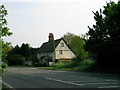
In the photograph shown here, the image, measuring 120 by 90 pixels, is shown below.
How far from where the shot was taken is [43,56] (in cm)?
8006

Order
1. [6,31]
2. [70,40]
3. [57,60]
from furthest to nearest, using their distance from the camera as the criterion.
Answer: [70,40] → [57,60] → [6,31]

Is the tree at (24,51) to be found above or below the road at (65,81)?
above

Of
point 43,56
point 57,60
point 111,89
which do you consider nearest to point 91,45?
point 111,89

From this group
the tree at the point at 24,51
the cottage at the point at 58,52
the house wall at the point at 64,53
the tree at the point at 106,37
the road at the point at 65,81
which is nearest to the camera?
the road at the point at 65,81

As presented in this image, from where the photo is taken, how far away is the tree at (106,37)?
3214cm

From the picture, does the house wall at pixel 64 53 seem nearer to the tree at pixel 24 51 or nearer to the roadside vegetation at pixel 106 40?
the tree at pixel 24 51

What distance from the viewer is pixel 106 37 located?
3434 cm

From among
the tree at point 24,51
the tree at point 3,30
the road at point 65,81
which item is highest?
the tree at point 24,51

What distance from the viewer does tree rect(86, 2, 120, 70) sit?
32144mm

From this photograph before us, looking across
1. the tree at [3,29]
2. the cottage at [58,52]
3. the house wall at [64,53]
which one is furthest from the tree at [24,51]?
the tree at [3,29]

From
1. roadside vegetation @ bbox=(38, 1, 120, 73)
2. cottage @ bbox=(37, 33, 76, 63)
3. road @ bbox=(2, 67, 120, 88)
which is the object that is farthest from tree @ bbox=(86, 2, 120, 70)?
cottage @ bbox=(37, 33, 76, 63)

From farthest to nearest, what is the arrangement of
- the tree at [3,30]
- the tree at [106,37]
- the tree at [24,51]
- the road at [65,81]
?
1. the tree at [24,51]
2. the tree at [106,37]
3. the road at [65,81]
4. the tree at [3,30]

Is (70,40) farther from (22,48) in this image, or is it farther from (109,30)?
(109,30)

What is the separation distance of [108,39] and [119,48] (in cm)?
269
